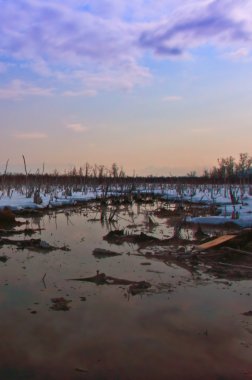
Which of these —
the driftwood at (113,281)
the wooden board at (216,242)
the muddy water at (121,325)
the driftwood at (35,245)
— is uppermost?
the wooden board at (216,242)

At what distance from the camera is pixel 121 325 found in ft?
13.6

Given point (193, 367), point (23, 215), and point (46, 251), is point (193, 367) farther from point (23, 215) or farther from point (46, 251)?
point (23, 215)

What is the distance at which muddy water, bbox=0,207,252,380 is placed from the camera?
3285mm

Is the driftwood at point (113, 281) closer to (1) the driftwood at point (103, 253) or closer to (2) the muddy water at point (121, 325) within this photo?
(2) the muddy water at point (121, 325)

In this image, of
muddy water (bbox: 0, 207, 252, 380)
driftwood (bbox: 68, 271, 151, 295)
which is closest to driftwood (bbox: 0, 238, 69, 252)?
muddy water (bbox: 0, 207, 252, 380)

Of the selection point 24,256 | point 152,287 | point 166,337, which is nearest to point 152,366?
point 166,337

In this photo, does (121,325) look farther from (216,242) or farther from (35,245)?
(35,245)

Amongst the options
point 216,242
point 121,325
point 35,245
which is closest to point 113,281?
point 121,325

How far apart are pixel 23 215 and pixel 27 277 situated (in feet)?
29.4

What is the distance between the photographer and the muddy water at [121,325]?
3.29 meters

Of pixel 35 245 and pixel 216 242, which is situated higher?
pixel 216 242

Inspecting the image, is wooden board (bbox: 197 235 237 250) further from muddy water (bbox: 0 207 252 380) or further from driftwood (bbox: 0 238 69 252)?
driftwood (bbox: 0 238 69 252)

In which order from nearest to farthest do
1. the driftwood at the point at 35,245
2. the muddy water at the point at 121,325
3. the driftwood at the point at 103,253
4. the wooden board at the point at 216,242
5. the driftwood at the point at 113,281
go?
the muddy water at the point at 121,325
the driftwood at the point at 113,281
the driftwood at the point at 103,253
the wooden board at the point at 216,242
the driftwood at the point at 35,245

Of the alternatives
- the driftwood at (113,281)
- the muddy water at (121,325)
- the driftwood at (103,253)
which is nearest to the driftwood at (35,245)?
the driftwood at (103,253)
